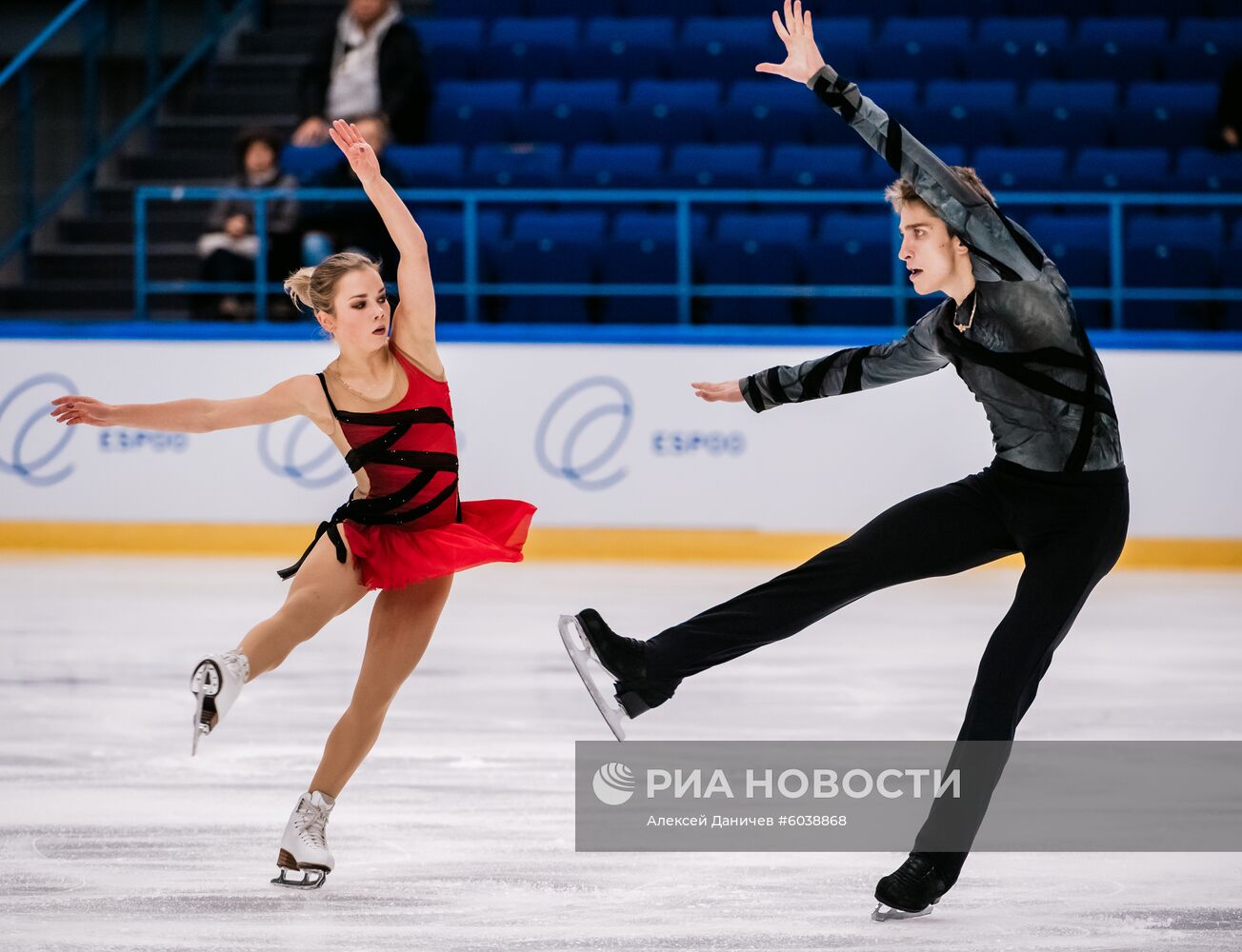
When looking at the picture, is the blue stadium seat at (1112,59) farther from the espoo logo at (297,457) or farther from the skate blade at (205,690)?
the skate blade at (205,690)

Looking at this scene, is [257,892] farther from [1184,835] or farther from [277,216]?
[277,216]

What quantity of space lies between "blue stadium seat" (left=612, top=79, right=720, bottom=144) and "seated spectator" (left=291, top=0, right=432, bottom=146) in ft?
4.14

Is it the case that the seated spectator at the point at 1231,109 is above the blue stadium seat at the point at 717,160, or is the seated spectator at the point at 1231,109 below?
above

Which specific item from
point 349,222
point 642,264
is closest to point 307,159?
point 349,222

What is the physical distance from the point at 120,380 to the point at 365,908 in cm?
663

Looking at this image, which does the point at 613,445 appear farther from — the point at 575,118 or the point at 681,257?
the point at 575,118

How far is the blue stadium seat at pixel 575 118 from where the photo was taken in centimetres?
1112

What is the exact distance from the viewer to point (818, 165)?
10797mm

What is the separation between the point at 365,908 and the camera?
3.60 meters

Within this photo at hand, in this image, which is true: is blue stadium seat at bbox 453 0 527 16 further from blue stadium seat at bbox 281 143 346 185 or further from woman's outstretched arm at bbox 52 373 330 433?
woman's outstretched arm at bbox 52 373 330 433

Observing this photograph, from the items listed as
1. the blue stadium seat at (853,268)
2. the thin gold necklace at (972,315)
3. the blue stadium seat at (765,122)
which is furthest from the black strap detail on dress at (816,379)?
the blue stadium seat at (765,122)

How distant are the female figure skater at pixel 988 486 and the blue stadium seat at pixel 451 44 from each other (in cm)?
834

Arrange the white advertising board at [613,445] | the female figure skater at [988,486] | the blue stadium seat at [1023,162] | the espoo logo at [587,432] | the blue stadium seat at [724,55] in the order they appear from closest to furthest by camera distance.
Result: the female figure skater at [988,486]
the white advertising board at [613,445]
the espoo logo at [587,432]
the blue stadium seat at [1023,162]
the blue stadium seat at [724,55]

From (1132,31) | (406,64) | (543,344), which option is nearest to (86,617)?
(543,344)
